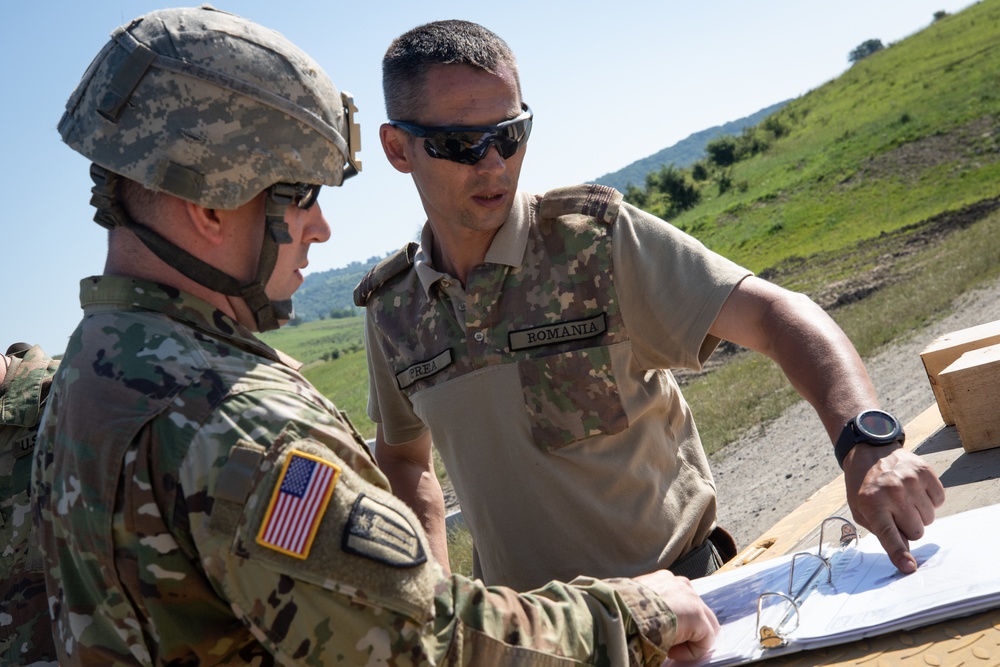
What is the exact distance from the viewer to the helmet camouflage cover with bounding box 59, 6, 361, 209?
178 cm

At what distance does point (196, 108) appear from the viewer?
5.95ft

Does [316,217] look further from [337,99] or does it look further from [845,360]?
[845,360]

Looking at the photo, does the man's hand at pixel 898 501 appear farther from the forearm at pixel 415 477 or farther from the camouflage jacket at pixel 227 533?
the forearm at pixel 415 477

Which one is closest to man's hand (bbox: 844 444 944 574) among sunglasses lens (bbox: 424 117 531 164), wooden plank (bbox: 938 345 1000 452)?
wooden plank (bbox: 938 345 1000 452)

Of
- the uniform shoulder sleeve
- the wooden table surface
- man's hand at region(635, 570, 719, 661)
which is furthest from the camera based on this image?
the uniform shoulder sleeve

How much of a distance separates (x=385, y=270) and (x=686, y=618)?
5.71ft

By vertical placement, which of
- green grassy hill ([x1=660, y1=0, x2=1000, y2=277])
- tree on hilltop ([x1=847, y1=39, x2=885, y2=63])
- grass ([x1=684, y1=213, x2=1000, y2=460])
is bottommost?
grass ([x1=684, y1=213, x2=1000, y2=460])

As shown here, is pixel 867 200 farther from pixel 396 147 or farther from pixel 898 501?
pixel 898 501

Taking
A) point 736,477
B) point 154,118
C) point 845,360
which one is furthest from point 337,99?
point 736,477

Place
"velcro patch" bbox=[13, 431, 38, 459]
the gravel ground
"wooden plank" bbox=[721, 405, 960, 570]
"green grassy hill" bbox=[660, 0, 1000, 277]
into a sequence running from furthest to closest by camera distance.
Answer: "green grassy hill" bbox=[660, 0, 1000, 277] < the gravel ground < "velcro patch" bbox=[13, 431, 38, 459] < "wooden plank" bbox=[721, 405, 960, 570]

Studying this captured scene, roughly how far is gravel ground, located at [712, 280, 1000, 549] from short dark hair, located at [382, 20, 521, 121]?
433 cm

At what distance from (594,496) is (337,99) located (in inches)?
51.3

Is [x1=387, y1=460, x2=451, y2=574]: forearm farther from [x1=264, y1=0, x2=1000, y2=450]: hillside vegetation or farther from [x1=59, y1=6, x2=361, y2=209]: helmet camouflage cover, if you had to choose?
[x1=264, y1=0, x2=1000, y2=450]: hillside vegetation

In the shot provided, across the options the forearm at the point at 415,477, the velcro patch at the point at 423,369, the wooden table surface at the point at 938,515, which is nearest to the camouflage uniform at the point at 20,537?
the forearm at the point at 415,477
